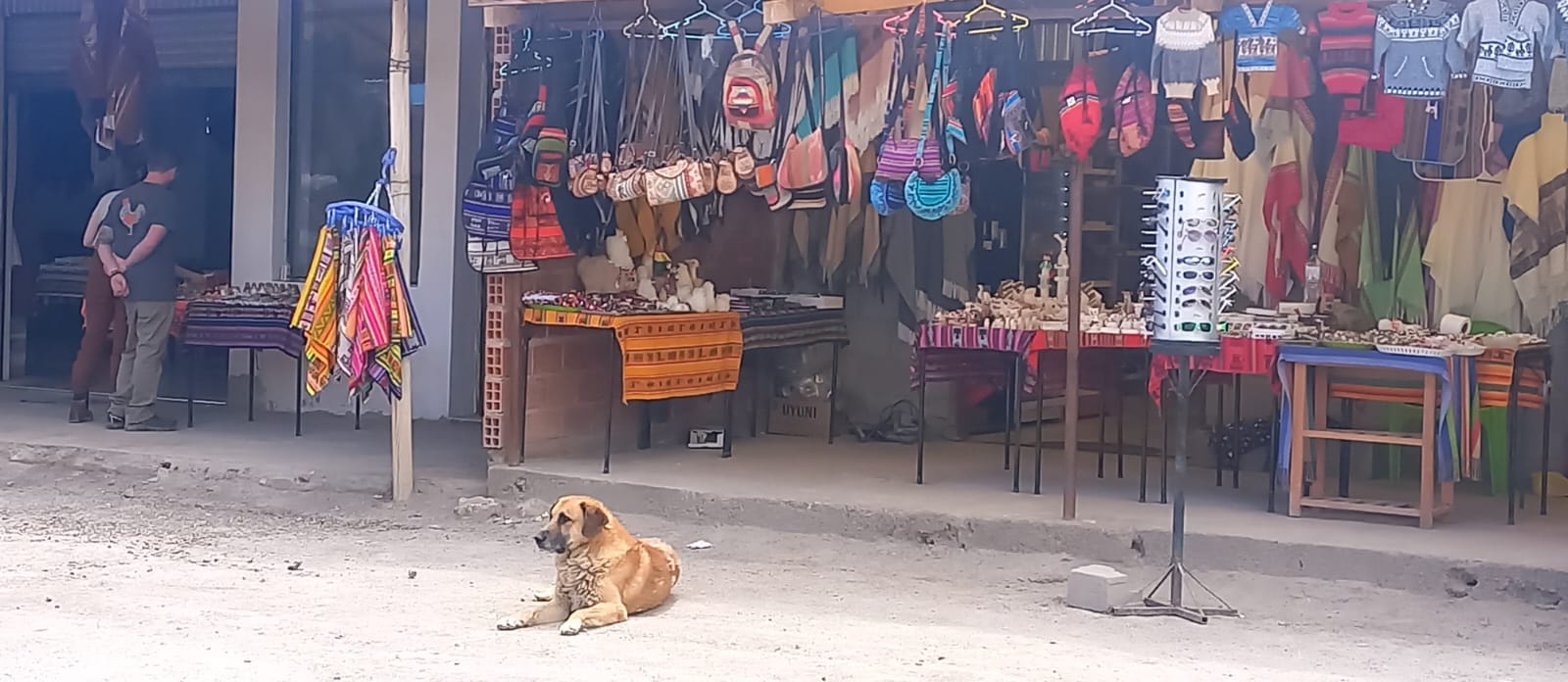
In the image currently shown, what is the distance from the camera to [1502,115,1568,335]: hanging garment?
26.7 feet

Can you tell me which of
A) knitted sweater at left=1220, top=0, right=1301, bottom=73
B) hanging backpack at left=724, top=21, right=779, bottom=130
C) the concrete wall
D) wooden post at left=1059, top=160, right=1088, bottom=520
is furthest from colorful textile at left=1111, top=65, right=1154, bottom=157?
the concrete wall

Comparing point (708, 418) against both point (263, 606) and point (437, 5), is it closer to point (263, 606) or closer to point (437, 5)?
point (437, 5)

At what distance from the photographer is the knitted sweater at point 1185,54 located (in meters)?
7.61

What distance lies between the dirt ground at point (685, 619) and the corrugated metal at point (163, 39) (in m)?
4.48

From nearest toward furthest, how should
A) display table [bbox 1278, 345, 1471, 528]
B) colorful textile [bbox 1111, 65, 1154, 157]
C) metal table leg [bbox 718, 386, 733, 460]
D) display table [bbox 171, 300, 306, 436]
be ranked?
display table [bbox 1278, 345, 1471, 528] < colorful textile [bbox 1111, 65, 1154, 157] < metal table leg [bbox 718, 386, 733, 460] < display table [bbox 171, 300, 306, 436]

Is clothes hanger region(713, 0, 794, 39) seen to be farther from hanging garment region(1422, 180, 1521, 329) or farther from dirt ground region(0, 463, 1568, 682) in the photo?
hanging garment region(1422, 180, 1521, 329)

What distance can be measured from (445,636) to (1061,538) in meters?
2.81

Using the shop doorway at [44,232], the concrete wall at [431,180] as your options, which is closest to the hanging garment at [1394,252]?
the concrete wall at [431,180]

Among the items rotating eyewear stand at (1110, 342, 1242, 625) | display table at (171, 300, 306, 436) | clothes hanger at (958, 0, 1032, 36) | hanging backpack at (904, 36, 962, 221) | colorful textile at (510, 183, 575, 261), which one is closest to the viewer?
rotating eyewear stand at (1110, 342, 1242, 625)

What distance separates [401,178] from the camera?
892cm

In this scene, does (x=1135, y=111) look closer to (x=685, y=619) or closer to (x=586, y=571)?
(x=685, y=619)

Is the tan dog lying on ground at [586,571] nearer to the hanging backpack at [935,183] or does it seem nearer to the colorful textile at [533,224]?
A: the hanging backpack at [935,183]

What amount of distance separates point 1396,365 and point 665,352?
360 cm

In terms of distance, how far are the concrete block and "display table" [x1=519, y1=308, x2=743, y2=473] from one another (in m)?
2.93
